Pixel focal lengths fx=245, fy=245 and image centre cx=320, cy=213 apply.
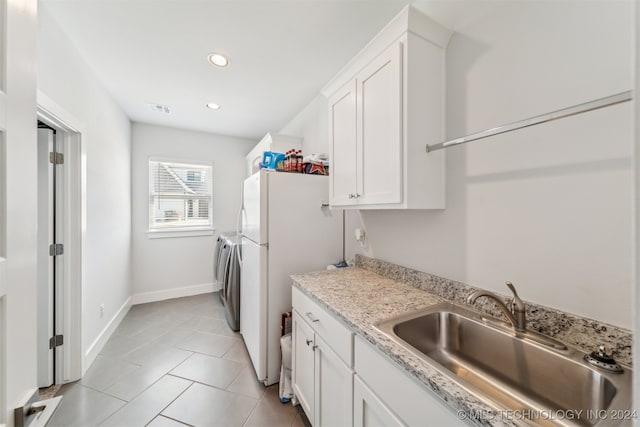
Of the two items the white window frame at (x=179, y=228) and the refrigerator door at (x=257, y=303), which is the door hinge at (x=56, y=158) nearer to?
the refrigerator door at (x=257, y=303)

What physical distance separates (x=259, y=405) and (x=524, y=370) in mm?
1590

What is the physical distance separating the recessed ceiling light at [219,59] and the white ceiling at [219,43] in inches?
2.0

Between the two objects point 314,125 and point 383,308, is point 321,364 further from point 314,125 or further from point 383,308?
point 314,125

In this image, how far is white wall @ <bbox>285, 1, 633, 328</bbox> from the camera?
2.64 ft

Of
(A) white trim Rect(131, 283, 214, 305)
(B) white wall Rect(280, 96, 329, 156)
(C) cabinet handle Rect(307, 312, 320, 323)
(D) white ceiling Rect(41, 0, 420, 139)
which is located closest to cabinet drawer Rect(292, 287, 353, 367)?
(C) cabinet handle Rect(307, 312, 320, 323)

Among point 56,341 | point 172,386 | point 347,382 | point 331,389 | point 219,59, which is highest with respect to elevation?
point 219,59

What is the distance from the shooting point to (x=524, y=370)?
2.94 ft

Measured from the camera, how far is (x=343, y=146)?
1.60 meters

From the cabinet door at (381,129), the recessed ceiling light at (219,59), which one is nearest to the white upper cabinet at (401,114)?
the cabinet door at (381,129)

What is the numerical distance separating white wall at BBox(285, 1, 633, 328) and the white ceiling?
638 mm

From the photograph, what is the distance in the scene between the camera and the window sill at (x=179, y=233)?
360cm

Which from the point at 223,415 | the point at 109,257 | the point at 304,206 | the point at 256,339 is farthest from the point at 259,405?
the point at 109,257

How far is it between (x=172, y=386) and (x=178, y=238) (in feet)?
7.77

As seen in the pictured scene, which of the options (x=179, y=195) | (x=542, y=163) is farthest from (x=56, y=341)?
(x=542, y=163)
